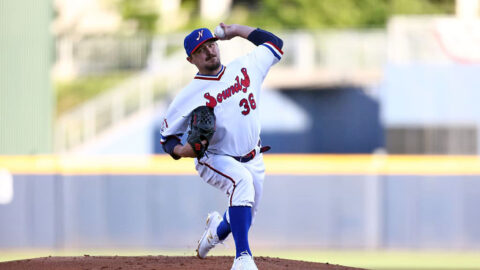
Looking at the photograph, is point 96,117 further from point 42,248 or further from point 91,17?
point 91,17

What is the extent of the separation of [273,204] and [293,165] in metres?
0.57

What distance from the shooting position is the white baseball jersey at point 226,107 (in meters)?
5.89

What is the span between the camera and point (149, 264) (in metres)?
6.58

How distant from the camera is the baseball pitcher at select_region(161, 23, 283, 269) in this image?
19.0 ft

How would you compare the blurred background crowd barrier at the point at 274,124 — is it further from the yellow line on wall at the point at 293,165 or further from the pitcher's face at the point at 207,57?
the pitcher's face at the point at 207,57

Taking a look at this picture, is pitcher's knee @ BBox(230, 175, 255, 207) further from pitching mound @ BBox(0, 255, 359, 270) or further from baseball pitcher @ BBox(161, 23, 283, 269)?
pitching mound @ BBox(0, 255, 359, 270)

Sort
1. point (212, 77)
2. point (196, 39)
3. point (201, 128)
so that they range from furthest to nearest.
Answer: point (212, 77) < point (196, 39) < point (201, 128)

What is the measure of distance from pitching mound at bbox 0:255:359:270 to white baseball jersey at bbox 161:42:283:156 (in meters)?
0.89

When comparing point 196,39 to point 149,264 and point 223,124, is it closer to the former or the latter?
point 223,124

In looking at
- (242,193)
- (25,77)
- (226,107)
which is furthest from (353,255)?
(226,107)

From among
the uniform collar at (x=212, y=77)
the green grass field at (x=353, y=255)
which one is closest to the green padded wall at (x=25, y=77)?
the green grass field at (x=353, y=255)

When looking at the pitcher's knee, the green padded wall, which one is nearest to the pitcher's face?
the pitcher's knee

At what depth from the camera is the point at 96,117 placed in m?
17.2

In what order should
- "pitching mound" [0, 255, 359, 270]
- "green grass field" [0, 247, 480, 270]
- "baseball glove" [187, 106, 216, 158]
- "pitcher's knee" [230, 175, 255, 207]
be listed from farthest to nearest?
"green grass field" [0, 247, 480, 270], "pitching mound" [0, 255, 359, 270], "pitcher's knee" [230, 175, 255, 207], "baseball glove" [187, 106, 216, 158]
